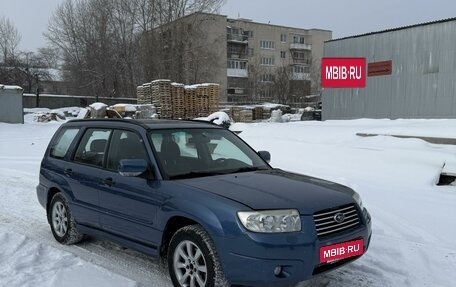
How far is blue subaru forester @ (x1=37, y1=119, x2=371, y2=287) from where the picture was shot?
361 cm

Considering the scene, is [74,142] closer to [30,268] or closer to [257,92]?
[30,268]

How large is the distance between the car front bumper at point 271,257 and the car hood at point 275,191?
0.22 m

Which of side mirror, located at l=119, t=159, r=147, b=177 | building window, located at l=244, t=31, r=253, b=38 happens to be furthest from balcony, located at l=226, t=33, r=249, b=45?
side mirror, located at l=119, t=159, r=147, b=177

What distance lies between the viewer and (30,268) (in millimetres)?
4754

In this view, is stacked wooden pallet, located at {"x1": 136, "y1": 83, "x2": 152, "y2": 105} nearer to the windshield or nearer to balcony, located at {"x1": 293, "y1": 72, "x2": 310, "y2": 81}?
the windshield

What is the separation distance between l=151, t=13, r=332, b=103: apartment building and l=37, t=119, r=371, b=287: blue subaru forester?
4740cm

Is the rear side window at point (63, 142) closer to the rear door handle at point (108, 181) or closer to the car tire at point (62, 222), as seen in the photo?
the car tire at point (62, 222)

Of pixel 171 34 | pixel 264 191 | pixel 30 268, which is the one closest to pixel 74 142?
pixel 30 268

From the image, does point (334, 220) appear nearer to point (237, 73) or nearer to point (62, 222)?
point (62, 222)

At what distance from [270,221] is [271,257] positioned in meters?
0.27

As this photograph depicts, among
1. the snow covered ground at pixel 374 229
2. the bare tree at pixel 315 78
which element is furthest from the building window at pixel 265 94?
the snow covered ground at pixel 374 229

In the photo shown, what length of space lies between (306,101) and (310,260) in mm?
64299

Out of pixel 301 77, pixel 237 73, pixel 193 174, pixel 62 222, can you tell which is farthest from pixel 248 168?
pixel 301 77

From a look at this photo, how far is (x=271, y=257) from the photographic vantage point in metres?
3.54
